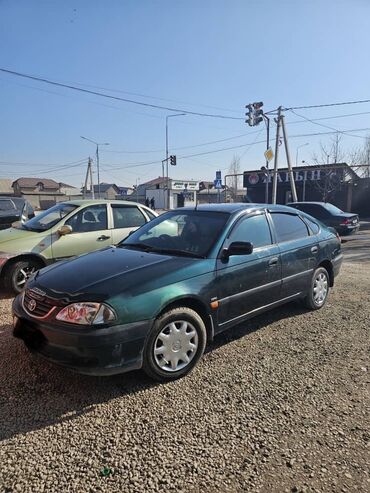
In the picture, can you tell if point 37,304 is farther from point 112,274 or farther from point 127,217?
point 127,217

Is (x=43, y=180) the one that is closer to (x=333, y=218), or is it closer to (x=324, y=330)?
(x=333, y=218)

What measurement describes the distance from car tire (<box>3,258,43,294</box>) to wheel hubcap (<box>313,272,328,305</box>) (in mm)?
4327

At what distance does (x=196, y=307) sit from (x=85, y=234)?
3558mm

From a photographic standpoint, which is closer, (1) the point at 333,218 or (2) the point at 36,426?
(2) the point at 36,426

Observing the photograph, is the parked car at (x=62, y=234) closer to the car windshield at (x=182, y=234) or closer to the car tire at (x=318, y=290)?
the car windshield at (x=182, y=234)

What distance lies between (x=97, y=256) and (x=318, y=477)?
284 centimetres

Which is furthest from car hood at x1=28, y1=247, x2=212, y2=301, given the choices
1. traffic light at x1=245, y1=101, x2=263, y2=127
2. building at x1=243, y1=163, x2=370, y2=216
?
building at x1=243, y1=163, x2=370, y2=216

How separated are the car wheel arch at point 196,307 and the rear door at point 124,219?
11.6 ft

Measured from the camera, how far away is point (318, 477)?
2.36 meters

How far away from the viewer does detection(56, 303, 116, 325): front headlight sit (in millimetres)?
3049

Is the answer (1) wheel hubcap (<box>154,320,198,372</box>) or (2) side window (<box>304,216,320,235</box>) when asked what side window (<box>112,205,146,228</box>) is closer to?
(2) side window (<box>304,216,320,235</box>)

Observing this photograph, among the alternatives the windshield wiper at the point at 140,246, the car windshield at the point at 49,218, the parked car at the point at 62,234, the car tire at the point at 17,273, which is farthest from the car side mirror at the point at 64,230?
the windshield wiper at the point at 140,246

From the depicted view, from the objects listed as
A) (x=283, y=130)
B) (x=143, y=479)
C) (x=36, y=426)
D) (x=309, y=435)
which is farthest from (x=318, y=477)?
(x=283, y=130)

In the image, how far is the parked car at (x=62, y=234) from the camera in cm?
597
